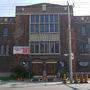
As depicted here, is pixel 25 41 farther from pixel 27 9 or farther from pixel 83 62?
pixel 83 62

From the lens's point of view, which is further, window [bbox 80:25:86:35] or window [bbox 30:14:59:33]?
window [bbox 80:25:86:35]

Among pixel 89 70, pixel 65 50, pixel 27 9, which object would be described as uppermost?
pixel 27 9

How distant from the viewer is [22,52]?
173 ft

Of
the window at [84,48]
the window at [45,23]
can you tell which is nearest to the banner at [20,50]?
the window at [45,23]

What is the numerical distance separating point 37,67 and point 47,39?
4.94 meters

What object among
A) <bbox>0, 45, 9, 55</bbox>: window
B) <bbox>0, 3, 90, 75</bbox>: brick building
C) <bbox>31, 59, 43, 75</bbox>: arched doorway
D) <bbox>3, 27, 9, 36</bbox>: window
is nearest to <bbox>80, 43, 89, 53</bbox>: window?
<bbox>0, 3, 90, 75</bbox>: brick building

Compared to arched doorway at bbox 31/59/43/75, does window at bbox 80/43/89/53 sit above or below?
above

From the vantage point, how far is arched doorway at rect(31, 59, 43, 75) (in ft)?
173

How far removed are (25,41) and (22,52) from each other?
2.07m

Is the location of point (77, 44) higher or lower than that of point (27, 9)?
lower

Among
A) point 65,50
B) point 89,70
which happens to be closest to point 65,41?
point 65,50

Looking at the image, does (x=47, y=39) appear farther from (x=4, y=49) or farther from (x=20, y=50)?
(x=4, y=49)

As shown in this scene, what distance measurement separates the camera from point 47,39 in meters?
53.2

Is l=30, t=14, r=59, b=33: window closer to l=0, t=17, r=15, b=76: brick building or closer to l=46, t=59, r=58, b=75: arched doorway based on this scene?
l=0, t=17, r=15, b=76: brick building
